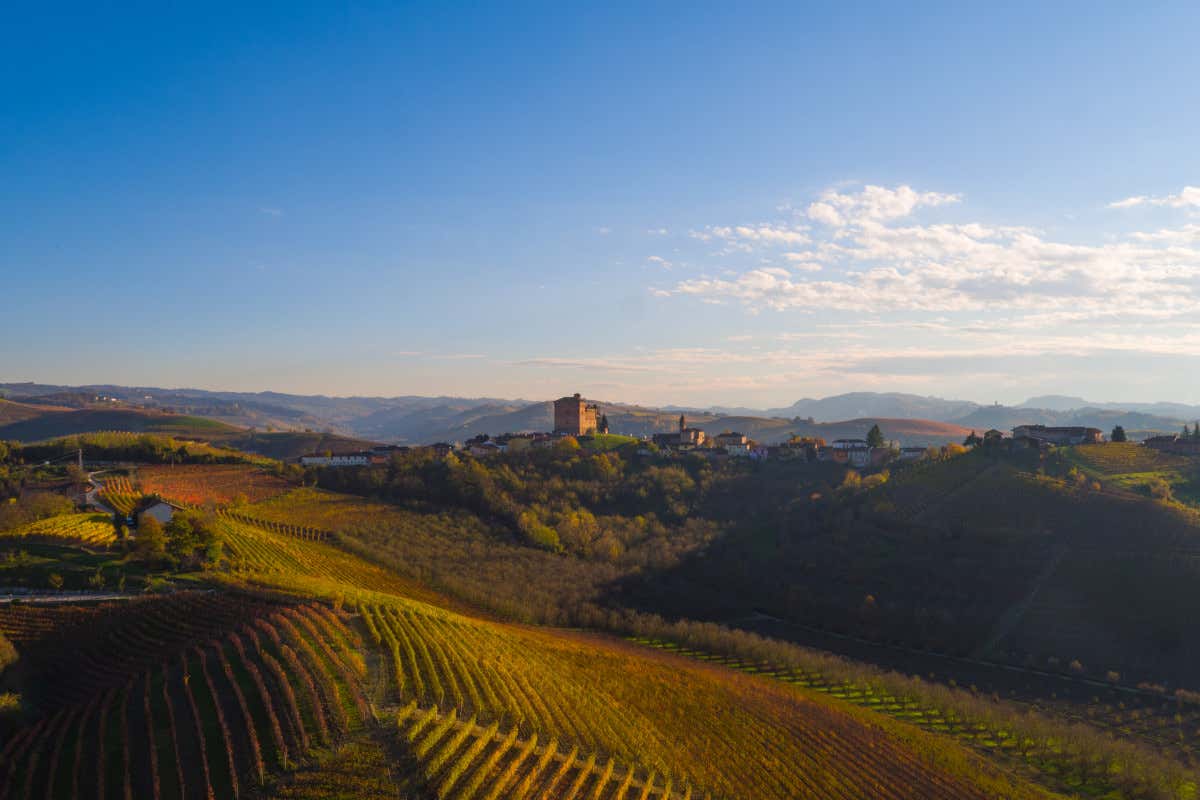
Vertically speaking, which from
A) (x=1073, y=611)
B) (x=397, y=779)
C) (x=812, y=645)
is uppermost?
(x=397, y=779)

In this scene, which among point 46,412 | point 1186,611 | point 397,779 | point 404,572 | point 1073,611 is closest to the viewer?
point 397,779

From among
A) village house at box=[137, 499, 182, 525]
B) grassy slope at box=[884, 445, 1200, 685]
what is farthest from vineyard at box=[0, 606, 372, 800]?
grassy slope at box=[884, 445, 1200, 685]

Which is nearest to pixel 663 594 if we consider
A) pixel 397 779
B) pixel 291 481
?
pixel 397 779

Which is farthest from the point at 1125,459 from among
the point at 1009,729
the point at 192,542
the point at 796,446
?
the point at 192,542

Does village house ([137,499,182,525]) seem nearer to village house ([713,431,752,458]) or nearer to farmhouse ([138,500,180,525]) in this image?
farmhouse ([138,500,180,525])

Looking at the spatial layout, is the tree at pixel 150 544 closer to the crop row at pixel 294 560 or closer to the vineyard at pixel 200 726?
the crop row at pixel 294 560

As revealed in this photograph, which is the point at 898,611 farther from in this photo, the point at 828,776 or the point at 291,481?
the point at 291,481

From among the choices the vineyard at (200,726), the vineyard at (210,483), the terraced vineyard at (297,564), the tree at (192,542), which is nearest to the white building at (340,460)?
the vineyard at (210,483)
